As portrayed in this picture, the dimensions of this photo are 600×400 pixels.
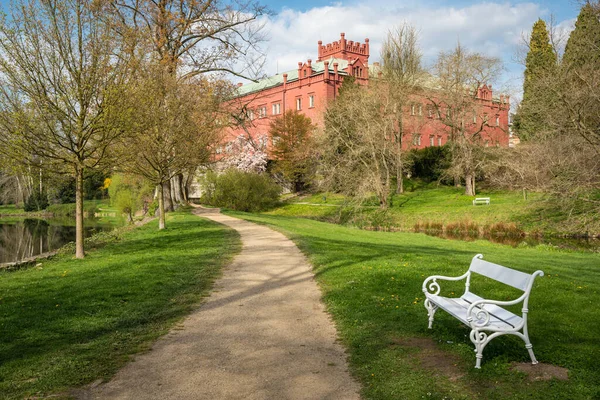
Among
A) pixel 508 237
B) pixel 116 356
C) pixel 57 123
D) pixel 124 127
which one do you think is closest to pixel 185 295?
pixel 116 356

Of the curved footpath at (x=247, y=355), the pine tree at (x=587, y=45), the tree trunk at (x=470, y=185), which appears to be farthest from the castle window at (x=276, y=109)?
the curved footpath at (x=247, y=355)

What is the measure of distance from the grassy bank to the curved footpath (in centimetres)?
1956

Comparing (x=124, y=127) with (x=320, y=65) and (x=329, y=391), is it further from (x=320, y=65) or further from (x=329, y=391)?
(x=320, y=65)

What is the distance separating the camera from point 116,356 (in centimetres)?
634

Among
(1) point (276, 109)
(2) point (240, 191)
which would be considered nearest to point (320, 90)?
(1) point (276, 109)

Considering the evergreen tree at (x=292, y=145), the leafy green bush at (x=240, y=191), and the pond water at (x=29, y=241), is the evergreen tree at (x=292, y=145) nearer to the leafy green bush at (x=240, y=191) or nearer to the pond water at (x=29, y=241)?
the leafy green bush at (x=240, y=191)

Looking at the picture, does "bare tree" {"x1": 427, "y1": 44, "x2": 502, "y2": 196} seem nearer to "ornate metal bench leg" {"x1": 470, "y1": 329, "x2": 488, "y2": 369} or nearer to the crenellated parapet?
the crenellated parapet

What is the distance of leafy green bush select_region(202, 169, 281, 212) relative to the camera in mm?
42812

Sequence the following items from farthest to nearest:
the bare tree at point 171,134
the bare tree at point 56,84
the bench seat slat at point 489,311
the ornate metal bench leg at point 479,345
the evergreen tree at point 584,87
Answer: the bare tree at point 171,134 < the evergreen tree at point 584,87 < the bare tree at point 56,84 < the bench seat slat at point 489,311 < the ornate metal bench leg at point 479,345

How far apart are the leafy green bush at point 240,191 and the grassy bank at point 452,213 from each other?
5.66 ft

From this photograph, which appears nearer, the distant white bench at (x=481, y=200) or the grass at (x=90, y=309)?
the grass at (x=90, y=309)

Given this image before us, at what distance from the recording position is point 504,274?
629 cm

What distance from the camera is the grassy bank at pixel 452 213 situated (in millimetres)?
28234

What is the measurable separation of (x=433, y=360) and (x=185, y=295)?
5203mm
